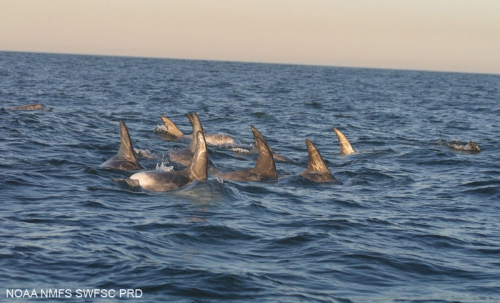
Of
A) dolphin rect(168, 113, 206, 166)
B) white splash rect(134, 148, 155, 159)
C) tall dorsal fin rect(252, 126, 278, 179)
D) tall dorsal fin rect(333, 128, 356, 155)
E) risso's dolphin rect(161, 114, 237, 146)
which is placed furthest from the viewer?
risso's dolphin rect(161, 114, 237, 146)

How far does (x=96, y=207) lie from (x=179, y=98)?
112 feet

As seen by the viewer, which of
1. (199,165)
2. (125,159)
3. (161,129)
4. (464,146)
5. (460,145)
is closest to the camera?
(199,165)

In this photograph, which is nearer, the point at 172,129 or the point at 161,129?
the point at 172,129

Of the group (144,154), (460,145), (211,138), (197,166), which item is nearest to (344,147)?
(211,138)

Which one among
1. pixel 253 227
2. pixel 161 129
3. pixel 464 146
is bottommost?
pixel 161 129

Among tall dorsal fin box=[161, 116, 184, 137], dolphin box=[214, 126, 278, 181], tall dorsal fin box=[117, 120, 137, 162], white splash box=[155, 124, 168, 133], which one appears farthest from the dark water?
white splash box=[155, 124, 168, 133]

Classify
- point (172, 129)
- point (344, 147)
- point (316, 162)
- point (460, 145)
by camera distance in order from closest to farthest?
1. point (316, 162)
2. point (344, 147)
3. point (172, 129)
4. point (460, 145)

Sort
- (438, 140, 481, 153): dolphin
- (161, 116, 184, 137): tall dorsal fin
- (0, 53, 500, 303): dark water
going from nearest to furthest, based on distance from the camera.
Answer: (0, 53, 500, 303): dark water < (161, 116, 184, 137): tall dorsal fin < (438, 140, 481, 153): dolphin

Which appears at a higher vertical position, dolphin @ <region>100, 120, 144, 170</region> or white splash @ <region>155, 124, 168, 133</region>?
dolphin @ <region>100, 120, 144, 170</region>

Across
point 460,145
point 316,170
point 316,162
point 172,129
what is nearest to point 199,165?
point 316,162

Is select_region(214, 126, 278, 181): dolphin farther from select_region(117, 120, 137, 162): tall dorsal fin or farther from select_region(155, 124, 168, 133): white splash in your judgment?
select_region(155, 124, 168, 133): white splash

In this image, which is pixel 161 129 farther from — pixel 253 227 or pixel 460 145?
pixel 253 227

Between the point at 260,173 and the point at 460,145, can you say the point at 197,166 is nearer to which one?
the point at 260,173

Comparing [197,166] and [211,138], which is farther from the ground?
[197,166]
